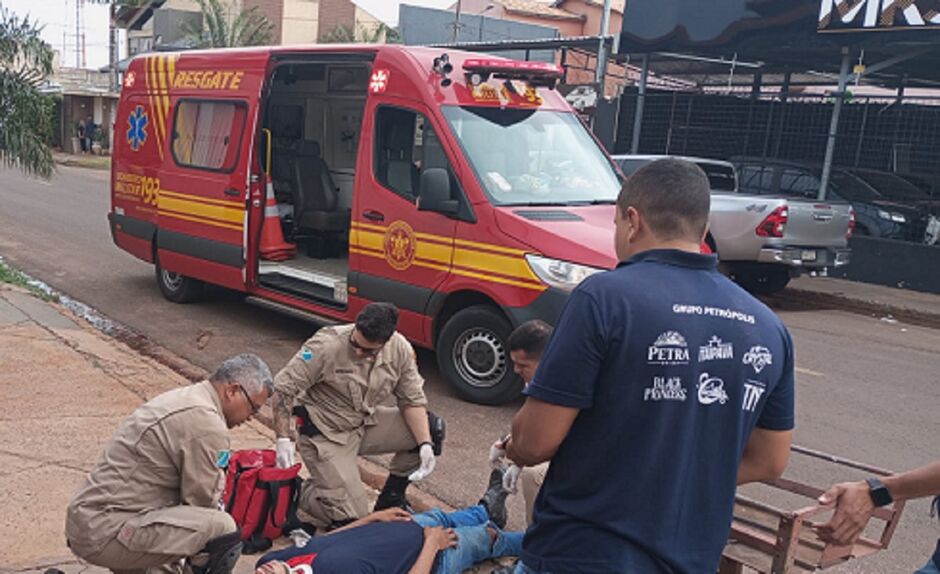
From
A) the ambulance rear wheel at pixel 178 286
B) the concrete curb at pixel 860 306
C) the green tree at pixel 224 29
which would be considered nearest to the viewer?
the ambulance rear wheel at pixel 178 286

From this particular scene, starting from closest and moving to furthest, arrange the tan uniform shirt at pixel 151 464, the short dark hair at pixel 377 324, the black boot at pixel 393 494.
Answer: the tan uniform shirt at pixel 151 464
the short dark hair at pixel 377 324
the black boot at pixel 393 494

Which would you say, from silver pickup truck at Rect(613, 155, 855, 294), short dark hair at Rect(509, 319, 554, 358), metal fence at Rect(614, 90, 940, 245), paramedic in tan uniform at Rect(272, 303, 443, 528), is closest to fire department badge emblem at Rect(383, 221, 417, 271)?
paramedic in tan uniform at Rect(272, 303, 443, 528)

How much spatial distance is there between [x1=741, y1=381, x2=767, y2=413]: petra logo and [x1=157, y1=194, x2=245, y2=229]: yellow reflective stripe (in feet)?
22.7

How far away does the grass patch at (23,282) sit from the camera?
938cm

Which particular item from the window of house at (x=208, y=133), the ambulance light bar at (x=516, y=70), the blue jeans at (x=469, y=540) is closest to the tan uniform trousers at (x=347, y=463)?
the blue jeans at (x=469, y=540)

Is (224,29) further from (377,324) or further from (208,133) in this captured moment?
(377,324)

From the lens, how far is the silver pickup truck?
37.2 feet

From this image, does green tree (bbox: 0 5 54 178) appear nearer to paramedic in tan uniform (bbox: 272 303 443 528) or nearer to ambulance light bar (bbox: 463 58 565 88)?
ambulance light bar (bbox: 463 58 565 88)

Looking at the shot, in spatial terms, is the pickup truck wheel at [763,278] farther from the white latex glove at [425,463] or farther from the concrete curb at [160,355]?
the white latex glove at [425,463]

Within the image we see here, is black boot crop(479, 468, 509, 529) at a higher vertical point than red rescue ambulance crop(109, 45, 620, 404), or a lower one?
lower

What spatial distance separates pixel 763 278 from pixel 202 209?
7.91 meters

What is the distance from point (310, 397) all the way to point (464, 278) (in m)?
2.05

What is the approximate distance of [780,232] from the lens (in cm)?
1132

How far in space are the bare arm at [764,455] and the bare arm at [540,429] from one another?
0.54 m
